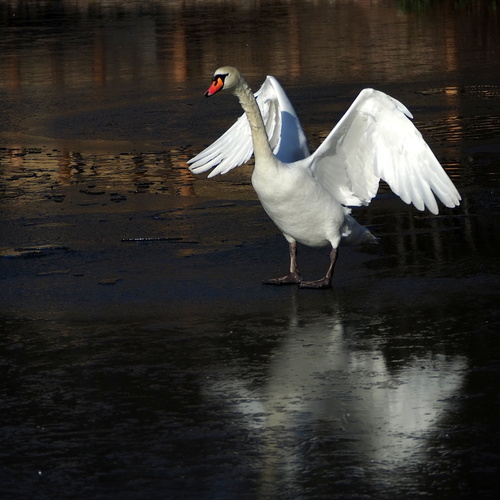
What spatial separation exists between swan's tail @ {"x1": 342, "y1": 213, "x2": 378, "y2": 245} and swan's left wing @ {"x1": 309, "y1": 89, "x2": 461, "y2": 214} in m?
0.23

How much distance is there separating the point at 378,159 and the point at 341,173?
1.02 ft

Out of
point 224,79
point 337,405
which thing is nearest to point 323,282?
point 224,79

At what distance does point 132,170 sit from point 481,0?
19.9 metres

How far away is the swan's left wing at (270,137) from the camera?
918 cm

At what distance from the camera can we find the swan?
26.3 feet

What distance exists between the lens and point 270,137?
31.7 ft

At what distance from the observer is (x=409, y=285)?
798cm

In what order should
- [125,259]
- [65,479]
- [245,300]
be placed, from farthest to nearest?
[125,259], [245,300], [65,479]

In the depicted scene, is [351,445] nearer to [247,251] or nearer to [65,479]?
[65,479]

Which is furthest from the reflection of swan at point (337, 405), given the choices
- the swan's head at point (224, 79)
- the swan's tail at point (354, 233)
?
the swan's head at point (224, 79)

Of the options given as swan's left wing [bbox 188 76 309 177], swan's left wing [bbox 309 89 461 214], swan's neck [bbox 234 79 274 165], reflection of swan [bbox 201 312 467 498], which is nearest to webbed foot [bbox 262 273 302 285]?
swan's left wing [bbox 309 89 461 214]

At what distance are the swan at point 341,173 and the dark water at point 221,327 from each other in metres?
0.37

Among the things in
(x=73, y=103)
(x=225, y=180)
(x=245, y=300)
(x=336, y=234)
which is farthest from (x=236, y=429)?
(x=73, y=103)

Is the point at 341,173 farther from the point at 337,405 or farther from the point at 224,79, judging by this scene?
the point at 337,405
